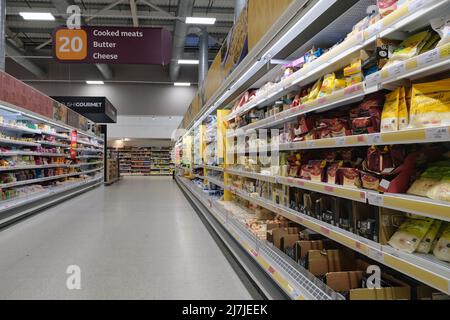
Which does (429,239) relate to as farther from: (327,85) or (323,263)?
(327,85)

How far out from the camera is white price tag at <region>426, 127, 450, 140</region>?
1.14m

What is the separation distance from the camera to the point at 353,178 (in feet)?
6.09

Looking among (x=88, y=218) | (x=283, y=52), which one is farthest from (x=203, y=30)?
(x=283, y=52)

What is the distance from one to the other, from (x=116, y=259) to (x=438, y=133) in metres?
3.32

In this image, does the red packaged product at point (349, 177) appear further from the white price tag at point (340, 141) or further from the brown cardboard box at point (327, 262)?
the brown cardboard box at point (327, 262)

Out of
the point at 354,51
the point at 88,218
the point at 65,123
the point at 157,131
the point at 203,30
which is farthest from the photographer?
the point at 157,131

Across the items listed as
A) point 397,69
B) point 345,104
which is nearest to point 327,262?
point 345,104

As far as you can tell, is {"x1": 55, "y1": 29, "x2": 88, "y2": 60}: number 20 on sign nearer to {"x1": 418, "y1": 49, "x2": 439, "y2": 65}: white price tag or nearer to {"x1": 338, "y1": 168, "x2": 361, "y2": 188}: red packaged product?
{"x1": 338, "y1": 168, "x2": 361, "y2": 188}: red packaged product

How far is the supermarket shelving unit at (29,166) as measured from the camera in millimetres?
6086

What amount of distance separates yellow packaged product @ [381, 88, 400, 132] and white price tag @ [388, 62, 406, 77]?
0.12m

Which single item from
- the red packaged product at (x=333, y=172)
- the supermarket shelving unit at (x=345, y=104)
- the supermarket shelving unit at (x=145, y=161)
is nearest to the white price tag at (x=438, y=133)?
the supermarket shelving unit at (x=345, y=104)

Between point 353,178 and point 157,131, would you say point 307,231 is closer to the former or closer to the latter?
point 353,178

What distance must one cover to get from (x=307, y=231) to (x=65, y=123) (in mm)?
8916
